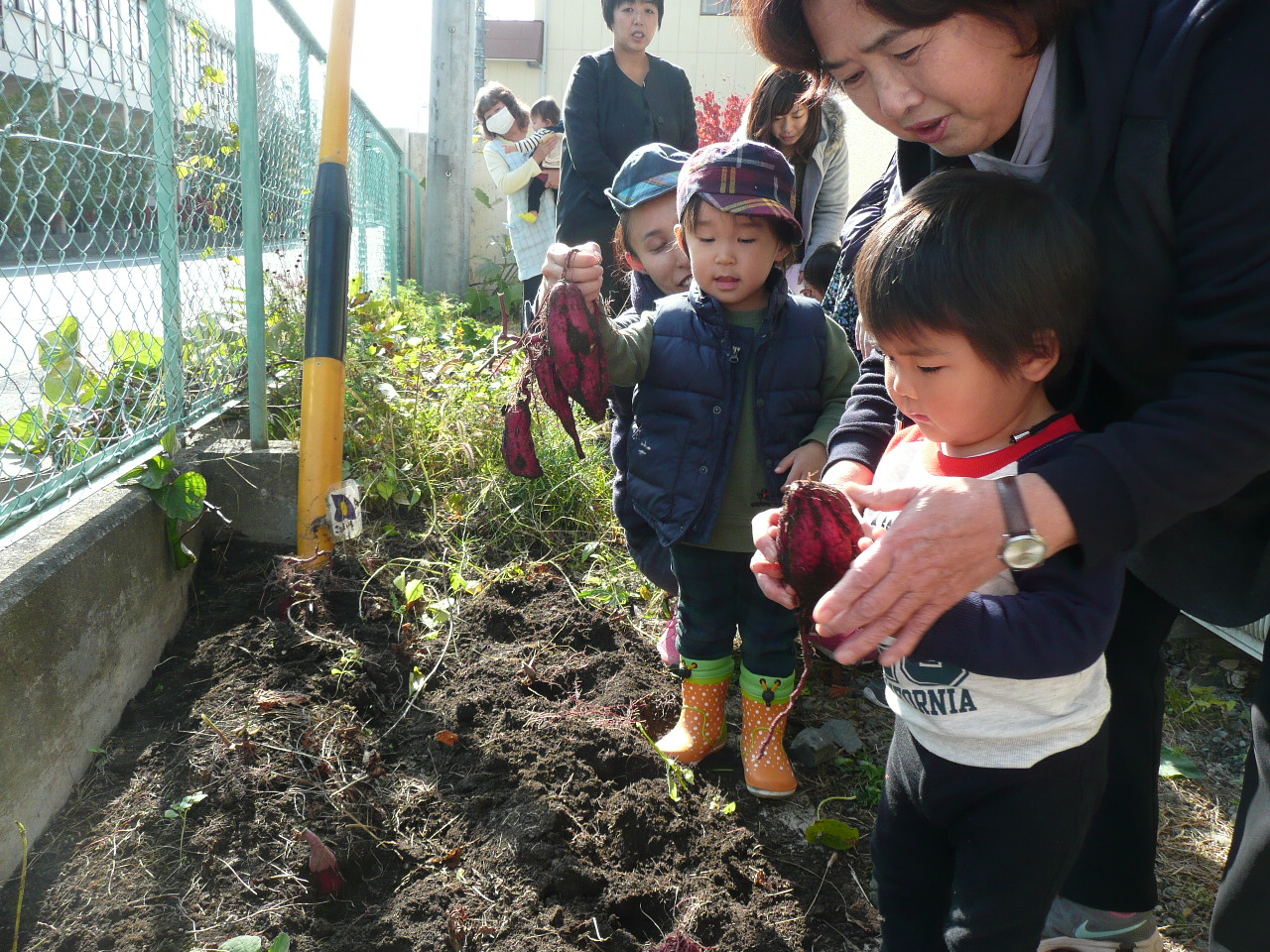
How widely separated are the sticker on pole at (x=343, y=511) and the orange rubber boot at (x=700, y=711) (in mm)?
1189

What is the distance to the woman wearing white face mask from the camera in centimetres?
595

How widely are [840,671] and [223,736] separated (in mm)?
1784

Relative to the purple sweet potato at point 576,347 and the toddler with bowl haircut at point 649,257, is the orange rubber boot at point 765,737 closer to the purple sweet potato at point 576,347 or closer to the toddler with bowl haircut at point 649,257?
the toddler with bowl haircut at point 649,257

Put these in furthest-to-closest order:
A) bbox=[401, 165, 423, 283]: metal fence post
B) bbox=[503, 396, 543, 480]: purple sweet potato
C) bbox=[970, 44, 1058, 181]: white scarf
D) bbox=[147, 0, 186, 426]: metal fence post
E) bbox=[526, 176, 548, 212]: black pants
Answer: bbox=[401, 165, 423, 283]: metal fence post → bbox=[526, 176, 548, 212]: black pants → bbox=[147, 0, 186, 426]: metal fence post → bbox=[503, 396, 543, 480]: purple sweet potato → bbox=[970, 44, 1058, 181]: white scarf

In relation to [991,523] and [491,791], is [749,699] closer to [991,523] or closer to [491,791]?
[491,791]

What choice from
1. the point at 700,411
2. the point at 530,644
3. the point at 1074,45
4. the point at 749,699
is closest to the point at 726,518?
the point at 700,411

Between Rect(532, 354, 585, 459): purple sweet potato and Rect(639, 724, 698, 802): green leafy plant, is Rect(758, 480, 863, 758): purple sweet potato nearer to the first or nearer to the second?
Rect(532, 354, 585, 459): purple sweet potato

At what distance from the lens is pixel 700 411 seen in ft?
6.95

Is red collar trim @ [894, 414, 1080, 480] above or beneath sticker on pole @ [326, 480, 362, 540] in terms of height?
above

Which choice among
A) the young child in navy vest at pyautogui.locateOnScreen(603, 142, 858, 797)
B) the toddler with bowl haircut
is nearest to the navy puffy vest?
the young child in navy vest at pyautogui.locateOnScreen(603, 142, 858, 797)

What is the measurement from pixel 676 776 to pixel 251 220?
2287mm

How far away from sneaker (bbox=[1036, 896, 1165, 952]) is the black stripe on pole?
2401 mm

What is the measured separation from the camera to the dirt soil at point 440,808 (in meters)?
1.65

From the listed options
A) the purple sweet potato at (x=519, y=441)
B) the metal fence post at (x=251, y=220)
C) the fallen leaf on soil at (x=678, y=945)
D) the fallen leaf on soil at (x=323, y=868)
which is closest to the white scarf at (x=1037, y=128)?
the purple sweet potato at (x=519, y=441)
